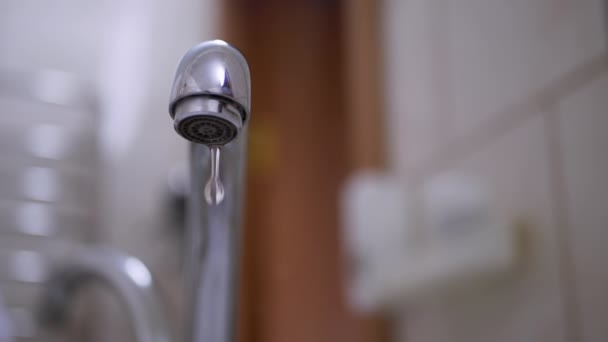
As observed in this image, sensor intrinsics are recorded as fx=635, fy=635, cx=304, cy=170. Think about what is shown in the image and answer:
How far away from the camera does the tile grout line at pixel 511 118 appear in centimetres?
48

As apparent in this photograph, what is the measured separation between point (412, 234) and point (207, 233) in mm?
465

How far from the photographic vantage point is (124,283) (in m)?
0.45

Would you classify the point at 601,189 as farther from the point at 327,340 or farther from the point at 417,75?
the point at 327,340

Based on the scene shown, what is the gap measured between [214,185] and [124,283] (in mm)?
170

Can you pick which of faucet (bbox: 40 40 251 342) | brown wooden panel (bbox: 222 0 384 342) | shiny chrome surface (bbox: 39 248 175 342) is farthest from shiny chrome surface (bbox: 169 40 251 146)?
brown wooden panel (bbox: 222 0 384 342)

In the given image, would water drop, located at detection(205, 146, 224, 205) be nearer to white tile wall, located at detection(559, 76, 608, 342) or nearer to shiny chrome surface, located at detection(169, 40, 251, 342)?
shiny chrome surface, located at detection(169, 40, 251, 342)

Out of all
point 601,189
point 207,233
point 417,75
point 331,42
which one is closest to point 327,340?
point 331,42

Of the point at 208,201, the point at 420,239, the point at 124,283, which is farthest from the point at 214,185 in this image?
the point at 420,239

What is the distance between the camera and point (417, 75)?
788 millimetres

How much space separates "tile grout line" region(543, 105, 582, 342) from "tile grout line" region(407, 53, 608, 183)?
0.6 inches

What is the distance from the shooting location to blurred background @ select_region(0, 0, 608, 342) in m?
0.50

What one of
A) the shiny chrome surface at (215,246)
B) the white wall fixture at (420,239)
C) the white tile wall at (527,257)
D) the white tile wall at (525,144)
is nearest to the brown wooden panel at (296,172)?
the white wall fixture at (420,239)

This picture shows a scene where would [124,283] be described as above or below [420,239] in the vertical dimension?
below

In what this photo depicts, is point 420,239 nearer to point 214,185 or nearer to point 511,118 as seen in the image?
point 511,118
